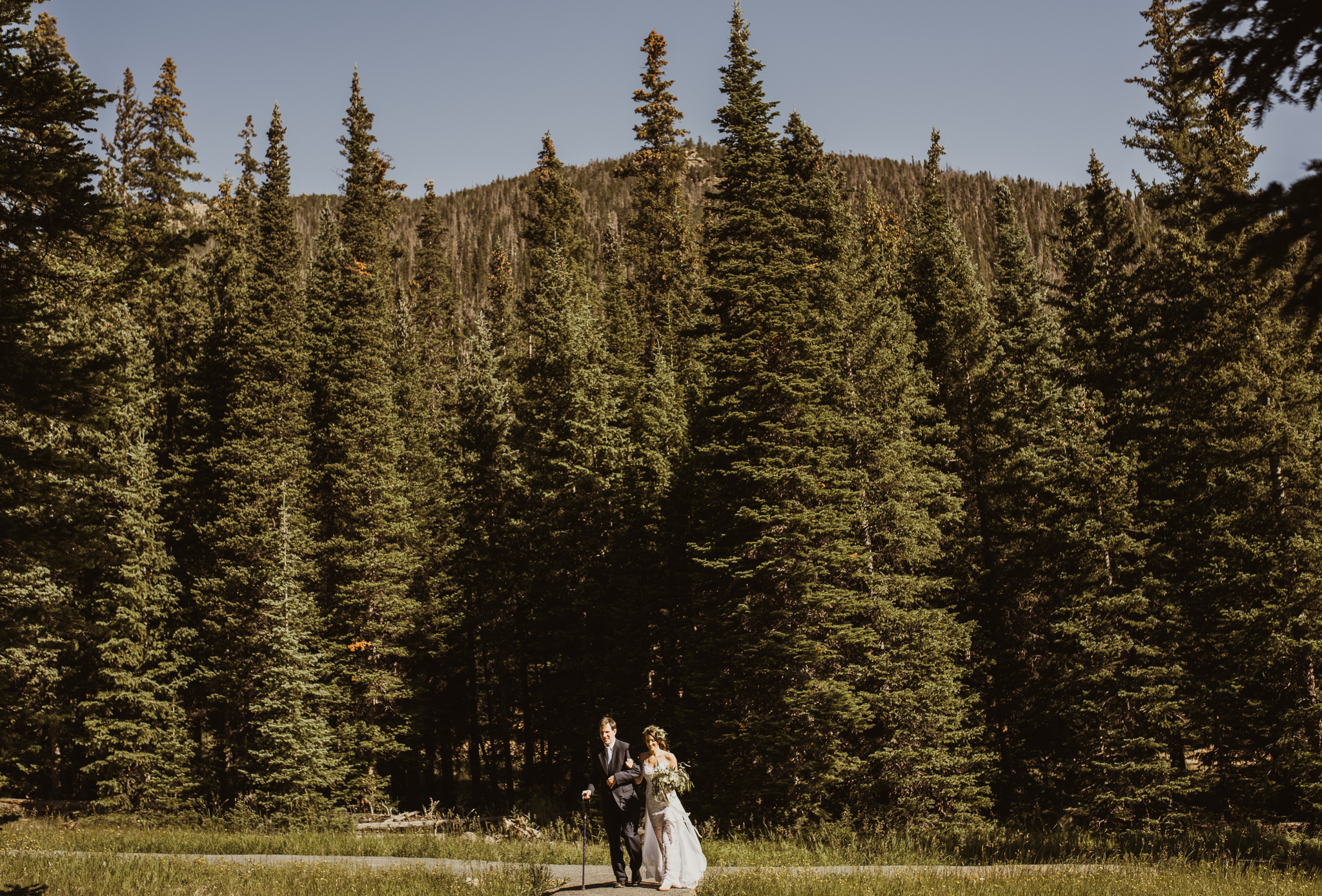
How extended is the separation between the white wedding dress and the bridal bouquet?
0.19ft

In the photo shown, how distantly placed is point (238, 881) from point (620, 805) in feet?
20.7

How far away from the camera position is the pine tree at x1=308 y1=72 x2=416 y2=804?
3250cm

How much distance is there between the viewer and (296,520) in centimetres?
3281

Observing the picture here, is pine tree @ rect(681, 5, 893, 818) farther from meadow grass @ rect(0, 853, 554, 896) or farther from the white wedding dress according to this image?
meadow grass @ rect(0, 853, 554, 896)

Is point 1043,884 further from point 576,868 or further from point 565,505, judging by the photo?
point 565,505

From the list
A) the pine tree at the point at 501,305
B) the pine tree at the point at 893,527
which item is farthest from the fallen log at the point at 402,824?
the pine tree at the point at 501,305

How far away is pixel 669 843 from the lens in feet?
38.6

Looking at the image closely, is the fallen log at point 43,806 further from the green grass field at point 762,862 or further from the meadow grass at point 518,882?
the meadow grass at point 518,882

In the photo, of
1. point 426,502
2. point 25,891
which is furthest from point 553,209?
point 25,891

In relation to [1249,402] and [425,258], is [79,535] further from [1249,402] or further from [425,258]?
[425,258]

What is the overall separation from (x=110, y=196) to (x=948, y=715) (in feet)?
77.6

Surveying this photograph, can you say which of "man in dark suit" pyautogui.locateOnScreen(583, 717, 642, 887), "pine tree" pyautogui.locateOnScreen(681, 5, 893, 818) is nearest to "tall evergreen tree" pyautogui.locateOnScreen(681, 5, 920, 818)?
"pine tree" pyautogui.locateOnScreen(681, 5, 893, 818)

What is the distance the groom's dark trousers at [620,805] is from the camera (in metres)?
12.0

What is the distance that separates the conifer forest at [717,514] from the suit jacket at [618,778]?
7.93m
